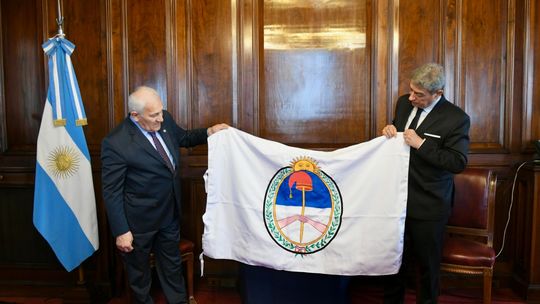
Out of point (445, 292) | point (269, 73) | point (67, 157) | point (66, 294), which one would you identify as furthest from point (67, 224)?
point (445, 292)

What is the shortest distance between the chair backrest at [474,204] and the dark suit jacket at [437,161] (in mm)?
424

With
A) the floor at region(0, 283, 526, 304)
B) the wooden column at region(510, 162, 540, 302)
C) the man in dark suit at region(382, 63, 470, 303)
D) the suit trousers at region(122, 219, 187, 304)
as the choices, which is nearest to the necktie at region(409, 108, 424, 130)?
the man in dark suit at region(382, 63, 470, 303)

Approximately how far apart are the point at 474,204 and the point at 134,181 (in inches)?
84.5

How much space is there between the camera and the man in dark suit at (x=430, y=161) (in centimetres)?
206

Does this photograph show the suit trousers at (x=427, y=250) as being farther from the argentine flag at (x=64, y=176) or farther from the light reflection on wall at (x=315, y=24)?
the argentine flag at (x=64, y=176)

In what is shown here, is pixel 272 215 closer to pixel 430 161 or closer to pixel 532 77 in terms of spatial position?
pixel 430 161

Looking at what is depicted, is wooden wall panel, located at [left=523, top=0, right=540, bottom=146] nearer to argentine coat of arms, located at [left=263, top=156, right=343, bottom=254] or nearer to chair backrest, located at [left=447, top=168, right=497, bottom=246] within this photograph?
chair backrest, located at [left=447, top=168, right=497, bottom=246]

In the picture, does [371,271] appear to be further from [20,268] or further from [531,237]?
[20,268]

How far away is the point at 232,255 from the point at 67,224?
1.16 metres

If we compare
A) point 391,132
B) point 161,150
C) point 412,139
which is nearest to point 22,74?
point 161,150

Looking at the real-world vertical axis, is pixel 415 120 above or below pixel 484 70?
below

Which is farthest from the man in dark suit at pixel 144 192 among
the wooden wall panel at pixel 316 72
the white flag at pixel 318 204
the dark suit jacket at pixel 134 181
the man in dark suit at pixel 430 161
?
the man in dark suit at pixel 430 161

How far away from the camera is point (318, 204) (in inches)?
88.4

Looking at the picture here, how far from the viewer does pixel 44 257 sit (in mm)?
3090
